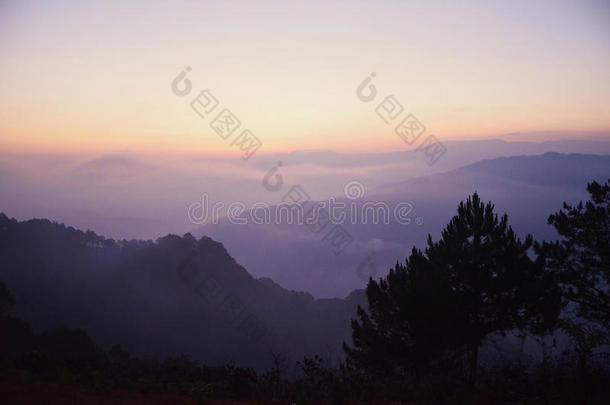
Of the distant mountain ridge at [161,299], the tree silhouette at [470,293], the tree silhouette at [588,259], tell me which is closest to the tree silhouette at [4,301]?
the distant mountain ridge at [161,299]

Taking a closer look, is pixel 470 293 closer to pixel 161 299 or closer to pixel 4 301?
pixel 4 301

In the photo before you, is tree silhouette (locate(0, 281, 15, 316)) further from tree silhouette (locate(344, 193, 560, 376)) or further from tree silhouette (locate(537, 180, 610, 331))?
tree silhouette (locate(537, 180, 610, 331))

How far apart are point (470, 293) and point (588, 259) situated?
20.0ft

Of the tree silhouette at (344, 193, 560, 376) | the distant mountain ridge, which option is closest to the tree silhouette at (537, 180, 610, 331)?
the tree silhouette at (344, 193, 560, 376)

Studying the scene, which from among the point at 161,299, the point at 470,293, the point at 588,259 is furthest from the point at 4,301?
the point at 588,259

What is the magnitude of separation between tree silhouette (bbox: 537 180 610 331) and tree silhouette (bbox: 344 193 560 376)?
5.16ft

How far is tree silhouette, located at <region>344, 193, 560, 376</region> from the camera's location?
65.5 ft

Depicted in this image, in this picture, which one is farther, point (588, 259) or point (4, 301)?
point (4, 301)

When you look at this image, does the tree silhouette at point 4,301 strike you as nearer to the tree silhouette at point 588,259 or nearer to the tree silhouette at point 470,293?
the tree silhouette at point 470,293

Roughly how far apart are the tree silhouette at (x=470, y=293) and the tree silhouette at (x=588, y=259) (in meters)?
1.57

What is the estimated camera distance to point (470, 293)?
20.5 m

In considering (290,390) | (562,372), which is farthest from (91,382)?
(562,372)

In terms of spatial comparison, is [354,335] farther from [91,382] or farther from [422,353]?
[91,382]

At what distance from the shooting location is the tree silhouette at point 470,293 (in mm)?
19953
